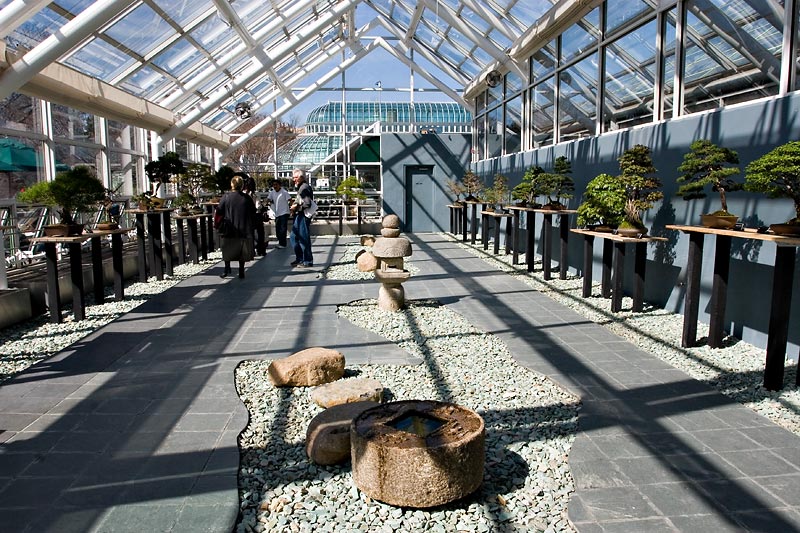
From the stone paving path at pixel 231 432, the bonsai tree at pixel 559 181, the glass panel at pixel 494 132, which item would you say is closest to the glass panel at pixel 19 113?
the stone paving path at pixel 231 432

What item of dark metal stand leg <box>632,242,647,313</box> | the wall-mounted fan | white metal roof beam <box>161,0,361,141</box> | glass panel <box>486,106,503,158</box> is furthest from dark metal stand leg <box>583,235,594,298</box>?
white metal roof beam <box>161,0,361,141</box>

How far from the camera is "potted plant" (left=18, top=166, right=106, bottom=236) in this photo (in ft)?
20.4

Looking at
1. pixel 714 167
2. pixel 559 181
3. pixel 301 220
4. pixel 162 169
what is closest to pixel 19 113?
pixel 162 169

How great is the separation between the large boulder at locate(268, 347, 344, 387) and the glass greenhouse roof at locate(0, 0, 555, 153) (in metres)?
4.55

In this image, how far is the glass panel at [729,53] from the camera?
550 centimetres

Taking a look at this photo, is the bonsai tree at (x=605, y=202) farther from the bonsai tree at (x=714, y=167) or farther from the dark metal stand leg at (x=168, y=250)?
the dark metal stand leg at (x=168, y=250)

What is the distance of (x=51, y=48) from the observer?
258 inches

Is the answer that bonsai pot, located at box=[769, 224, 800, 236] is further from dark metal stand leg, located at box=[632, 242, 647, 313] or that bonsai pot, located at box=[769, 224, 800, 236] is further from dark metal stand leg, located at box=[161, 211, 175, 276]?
dark metal stand leg, located at box=[161, 211, 175, 276]

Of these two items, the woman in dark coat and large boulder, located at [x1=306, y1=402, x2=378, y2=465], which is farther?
the woman in dark coat

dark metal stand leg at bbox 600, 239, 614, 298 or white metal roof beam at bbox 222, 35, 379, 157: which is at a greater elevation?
white metal roof beam at bbox 222, 35, 379, 157

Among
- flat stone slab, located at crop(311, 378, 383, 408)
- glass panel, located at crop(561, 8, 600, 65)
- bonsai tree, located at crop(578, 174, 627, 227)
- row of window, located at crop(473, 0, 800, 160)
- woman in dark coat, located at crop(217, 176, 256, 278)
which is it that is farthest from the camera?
glass panel, located at crop(561, 8, 600, 65)

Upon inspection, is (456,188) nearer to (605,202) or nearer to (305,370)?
(605,202)

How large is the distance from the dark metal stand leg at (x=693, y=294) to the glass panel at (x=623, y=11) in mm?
3623

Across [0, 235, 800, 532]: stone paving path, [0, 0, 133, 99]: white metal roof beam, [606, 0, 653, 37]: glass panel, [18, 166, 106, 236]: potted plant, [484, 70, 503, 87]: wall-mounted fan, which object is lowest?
[0, 235, 800, 532]: stone paving path
